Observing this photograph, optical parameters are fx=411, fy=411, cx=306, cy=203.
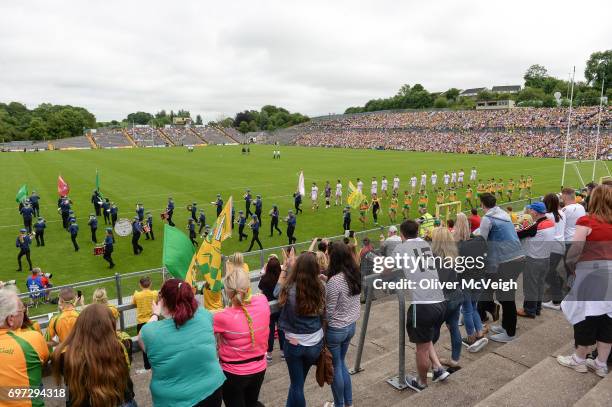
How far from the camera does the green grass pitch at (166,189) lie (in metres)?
14.2

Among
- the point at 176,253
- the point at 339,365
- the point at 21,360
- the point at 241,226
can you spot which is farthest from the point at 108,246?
the point at 339,365

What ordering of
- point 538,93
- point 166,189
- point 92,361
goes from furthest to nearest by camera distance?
point 538,93
point 166,189
point 92,361

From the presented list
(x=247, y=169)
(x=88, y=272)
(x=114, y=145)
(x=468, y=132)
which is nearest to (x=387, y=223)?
(x=88, y=272)

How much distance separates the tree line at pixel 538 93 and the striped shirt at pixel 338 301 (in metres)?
76.5

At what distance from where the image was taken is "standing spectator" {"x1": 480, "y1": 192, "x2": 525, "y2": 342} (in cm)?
511

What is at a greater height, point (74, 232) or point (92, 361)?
point (92, 361)

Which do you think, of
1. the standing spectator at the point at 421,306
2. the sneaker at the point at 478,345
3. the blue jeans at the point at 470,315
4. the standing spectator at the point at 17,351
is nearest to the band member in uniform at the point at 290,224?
the blue jeans at the point at 470,315

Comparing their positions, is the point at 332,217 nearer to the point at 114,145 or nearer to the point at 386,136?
the point at 386,136

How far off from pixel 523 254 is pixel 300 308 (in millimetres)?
3657

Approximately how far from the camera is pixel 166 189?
28.0m

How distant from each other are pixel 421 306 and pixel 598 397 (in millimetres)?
1515

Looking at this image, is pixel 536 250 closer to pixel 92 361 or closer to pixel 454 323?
pixel 454 323

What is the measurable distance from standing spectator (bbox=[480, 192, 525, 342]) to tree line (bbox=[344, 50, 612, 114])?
73.9 meters

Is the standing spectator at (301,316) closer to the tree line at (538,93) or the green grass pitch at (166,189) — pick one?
the green grass pitch at (166,189)
